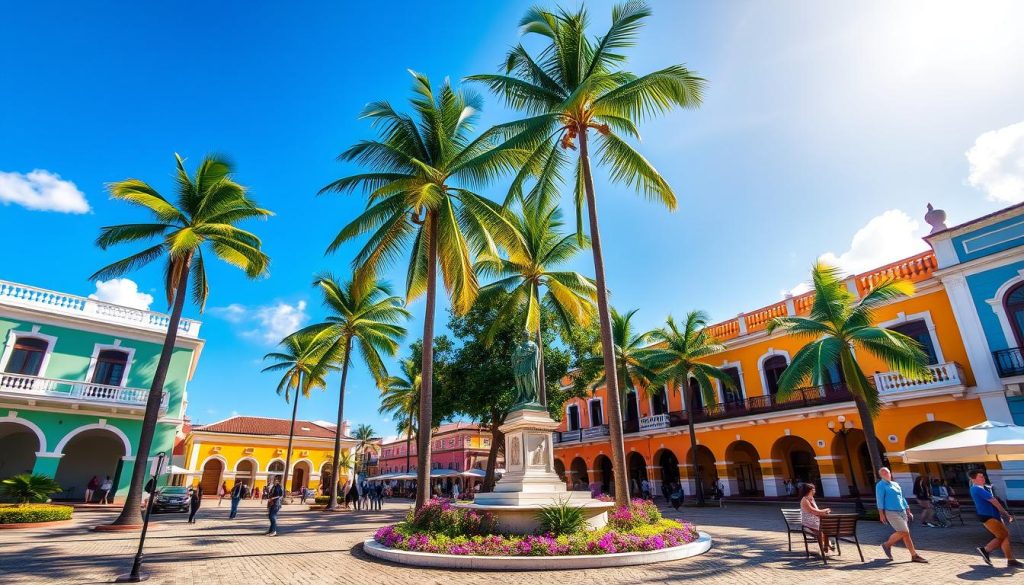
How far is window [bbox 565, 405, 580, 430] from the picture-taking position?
32.8 m

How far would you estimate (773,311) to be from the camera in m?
21.7

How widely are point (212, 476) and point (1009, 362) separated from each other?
137 ft

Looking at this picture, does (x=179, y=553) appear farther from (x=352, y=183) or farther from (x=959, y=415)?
(x=959, y=415)

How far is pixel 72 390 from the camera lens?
727 inches

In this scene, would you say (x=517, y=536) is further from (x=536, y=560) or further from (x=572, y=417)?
(x=572, y=417)

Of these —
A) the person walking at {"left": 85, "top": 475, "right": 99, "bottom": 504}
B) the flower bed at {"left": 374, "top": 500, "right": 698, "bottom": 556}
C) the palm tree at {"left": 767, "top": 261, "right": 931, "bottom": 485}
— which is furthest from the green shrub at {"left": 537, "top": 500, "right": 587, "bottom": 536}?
the person walking at {"left": 85, "top": 475, "right": 99, "bottom": 504}

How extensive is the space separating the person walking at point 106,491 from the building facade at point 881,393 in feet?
71.6

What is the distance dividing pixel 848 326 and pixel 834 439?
20.7 feet

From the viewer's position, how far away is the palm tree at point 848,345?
13805 mm

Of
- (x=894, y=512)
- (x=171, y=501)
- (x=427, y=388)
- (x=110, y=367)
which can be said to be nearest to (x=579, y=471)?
(x=171, y=501)

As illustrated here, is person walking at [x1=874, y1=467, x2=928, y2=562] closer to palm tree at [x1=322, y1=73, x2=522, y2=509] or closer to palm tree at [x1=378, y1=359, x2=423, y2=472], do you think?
palm tree at [x1=322, y1=73, x2=522, y2=509]

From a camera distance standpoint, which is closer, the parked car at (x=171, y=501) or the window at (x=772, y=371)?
the parked car at (x=171, y=501)

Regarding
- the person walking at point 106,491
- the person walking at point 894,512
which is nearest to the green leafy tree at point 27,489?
the person walking at point 106,491

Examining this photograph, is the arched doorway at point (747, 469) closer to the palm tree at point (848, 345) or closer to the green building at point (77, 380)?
the palm tree at point (848, 345)
